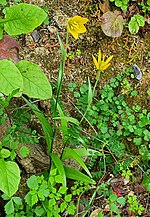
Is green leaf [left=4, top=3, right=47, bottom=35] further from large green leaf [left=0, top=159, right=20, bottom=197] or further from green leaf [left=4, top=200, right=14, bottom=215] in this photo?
green leaf [left=4, top=200, right=14, bottom=215]

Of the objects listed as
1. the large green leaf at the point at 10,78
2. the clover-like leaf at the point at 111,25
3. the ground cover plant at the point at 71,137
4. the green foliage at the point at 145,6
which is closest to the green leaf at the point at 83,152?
the ground cover plant at the point at 71,137

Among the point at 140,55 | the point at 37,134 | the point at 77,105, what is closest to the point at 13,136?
the point at 37,134

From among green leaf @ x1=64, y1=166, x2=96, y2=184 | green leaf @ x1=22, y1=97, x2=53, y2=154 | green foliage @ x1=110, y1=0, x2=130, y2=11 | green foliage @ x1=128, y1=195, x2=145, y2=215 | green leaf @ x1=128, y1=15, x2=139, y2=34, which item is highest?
green foliage @ x1=110, y1=0, x2=130, y2=11

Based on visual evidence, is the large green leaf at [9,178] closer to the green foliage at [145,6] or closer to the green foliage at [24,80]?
the green foliage at [24,80]

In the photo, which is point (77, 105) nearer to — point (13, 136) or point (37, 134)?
point (37, 134)

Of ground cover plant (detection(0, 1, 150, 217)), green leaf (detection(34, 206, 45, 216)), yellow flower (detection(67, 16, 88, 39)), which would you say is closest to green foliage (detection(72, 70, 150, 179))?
ground cover plant (detection(0, 1, 150, 217))

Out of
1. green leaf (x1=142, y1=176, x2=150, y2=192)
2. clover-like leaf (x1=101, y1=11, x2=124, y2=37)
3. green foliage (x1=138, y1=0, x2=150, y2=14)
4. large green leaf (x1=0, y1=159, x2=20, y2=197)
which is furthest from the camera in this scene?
green foliage (x1=138, y1=0, x2=150, y2=14)
